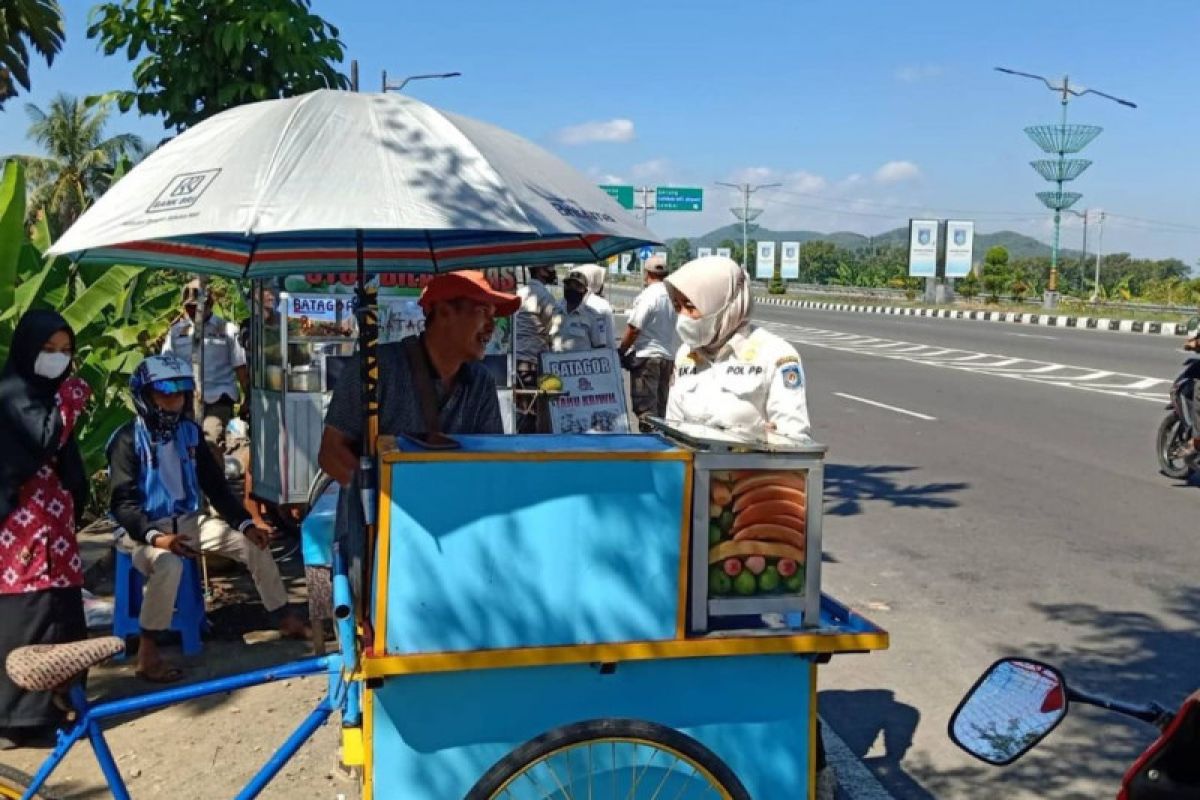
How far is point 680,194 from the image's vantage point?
53125mm

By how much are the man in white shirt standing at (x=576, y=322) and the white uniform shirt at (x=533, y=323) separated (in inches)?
2.4

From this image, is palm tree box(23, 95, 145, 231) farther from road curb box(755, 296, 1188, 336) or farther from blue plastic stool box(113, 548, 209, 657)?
blue plastic stool box(113, 548, 209, 657)

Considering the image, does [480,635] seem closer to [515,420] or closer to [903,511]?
[515,420]

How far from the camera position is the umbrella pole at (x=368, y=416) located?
8.86 feet

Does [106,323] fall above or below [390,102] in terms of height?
below

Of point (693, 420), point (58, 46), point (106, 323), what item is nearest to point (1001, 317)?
point (58, 46)

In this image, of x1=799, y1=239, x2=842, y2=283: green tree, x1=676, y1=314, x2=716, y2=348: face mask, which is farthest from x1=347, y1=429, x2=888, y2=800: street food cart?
x1=799, y1=239, x2=842, y2=283: green tree

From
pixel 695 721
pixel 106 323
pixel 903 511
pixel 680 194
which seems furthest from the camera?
pixel 680 194

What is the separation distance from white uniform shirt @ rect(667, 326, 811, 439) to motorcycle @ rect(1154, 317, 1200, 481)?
21.8 feet

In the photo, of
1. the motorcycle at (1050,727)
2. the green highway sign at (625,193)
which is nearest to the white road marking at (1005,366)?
the motorcycle at (1050,727)

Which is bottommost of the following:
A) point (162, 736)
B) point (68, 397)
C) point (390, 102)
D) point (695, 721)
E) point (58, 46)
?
point (162, 736)

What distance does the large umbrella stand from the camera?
246cm

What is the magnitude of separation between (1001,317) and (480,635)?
118ft

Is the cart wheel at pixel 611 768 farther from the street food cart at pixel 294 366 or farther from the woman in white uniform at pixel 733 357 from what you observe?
the street food cart at pixel 294 366
